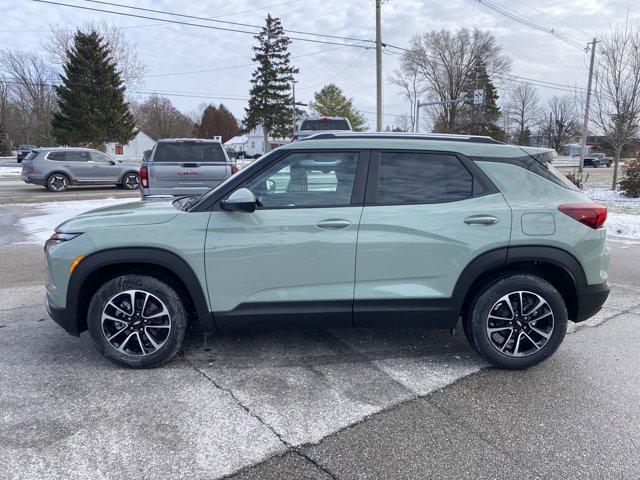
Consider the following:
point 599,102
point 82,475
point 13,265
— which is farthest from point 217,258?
point 599,102

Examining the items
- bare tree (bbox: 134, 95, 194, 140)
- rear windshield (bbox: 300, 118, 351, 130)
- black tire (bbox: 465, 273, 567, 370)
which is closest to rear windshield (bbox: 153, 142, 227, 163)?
rear windshield (bbox: 300, 118, 351, 130)

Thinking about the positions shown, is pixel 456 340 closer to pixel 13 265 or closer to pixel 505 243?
pixel 505 243

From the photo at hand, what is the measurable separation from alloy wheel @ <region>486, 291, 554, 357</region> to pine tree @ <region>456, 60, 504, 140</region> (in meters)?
51.9

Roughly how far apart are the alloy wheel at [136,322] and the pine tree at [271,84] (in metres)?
56.8

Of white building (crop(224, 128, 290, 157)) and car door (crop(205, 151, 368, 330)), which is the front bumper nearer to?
car door (crop(205, 151, 368, 330))

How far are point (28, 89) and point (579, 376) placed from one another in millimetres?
63320

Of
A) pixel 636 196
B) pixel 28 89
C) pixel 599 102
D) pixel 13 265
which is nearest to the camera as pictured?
pixel 13 265

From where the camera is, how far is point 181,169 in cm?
923

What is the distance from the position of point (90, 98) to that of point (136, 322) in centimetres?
3834

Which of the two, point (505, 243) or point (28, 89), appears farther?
point (28, 89)

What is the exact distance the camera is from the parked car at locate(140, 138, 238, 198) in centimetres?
916

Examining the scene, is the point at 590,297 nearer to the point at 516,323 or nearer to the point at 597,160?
the point at 516,323

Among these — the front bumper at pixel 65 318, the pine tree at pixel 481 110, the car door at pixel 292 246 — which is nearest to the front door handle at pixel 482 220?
the car door at pixel 292 246

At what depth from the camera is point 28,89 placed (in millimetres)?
52656
